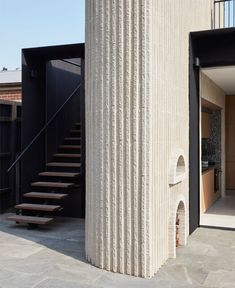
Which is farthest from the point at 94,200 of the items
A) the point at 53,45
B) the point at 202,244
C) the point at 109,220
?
the point at 53,45

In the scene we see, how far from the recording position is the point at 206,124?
9.35 metres

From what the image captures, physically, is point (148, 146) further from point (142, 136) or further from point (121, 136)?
point (121, 136)

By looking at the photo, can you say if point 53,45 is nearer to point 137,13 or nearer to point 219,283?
point 137,13

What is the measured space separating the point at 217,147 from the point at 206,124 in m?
1.14

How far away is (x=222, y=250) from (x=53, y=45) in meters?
4.50

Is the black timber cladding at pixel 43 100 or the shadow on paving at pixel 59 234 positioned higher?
the black timber cladding at pixel 43 100

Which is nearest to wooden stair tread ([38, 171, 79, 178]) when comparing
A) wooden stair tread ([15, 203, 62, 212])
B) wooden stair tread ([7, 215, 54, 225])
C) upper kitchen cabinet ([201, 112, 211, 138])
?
wooden stair tread ([15, 203, 62, 212])

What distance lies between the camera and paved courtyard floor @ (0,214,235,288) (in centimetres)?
423

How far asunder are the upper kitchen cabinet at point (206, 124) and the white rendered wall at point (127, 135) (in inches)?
161

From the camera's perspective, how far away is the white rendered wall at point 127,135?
14.5 ft

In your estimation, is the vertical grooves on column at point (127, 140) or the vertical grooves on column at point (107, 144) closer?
the vertical grooves on column at point (127, 140)

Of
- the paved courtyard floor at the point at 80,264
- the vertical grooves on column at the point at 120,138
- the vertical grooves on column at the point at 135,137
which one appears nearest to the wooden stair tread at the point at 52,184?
the paved courtyard floor at the point at 80,264

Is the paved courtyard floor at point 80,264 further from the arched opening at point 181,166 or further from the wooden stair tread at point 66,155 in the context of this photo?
the wooden stair tread at point 66,155

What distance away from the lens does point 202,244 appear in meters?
5.72
